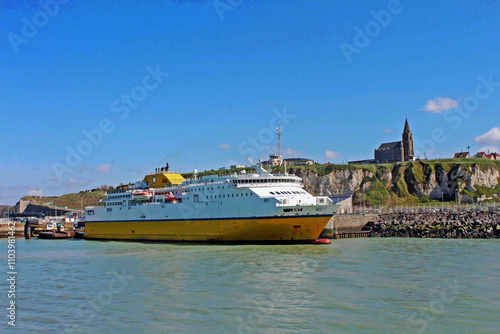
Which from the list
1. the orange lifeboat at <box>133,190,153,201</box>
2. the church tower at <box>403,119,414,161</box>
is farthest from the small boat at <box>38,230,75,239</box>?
the church tower at <box>403,119,414,161</box>

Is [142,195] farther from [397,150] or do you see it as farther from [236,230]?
[397,150]

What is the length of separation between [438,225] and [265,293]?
3217 centimetres

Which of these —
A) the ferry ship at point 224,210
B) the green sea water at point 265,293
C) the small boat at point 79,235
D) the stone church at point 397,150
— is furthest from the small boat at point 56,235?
the stone church at point 397,150

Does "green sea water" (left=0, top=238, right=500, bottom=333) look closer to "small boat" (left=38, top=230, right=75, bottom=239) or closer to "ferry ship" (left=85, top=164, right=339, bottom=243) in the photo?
"ferry ship" (left=85, top=164, right=339, bottom=243)

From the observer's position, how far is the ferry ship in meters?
30.1

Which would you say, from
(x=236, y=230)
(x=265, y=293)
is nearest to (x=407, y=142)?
(x=236, y=230)

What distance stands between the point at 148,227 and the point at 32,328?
2618 centimetres

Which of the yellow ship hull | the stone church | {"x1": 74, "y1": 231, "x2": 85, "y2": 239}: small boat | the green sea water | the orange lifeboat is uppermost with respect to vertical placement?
the stone church

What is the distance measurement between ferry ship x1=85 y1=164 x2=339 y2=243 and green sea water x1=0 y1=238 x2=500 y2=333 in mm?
3830

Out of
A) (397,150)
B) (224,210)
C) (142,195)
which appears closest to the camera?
(224,210)

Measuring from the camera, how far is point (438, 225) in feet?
140

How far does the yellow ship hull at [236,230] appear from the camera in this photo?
30.1 meters

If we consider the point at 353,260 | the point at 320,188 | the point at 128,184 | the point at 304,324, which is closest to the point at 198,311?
the point at 304,324

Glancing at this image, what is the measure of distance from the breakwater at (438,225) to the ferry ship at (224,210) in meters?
13.2
